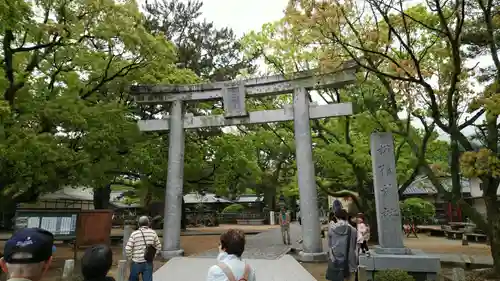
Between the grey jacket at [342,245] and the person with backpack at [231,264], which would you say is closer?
the person with backpack at [231,264]

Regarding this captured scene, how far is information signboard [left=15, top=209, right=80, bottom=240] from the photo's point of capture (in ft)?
32.4

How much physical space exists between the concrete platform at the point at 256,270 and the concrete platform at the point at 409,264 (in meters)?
1.46

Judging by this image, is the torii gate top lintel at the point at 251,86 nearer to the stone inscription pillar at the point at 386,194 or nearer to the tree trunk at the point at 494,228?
the stone inscription pillar at the point at 386,194

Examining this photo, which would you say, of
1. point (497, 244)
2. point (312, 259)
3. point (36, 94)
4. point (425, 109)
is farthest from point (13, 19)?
point (497, 244)

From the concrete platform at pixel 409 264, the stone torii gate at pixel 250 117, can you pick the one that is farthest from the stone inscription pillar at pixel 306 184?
the concrete platform at pixel 409 264

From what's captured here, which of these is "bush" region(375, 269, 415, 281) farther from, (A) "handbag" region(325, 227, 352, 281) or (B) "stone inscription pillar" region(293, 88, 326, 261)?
(B) "stone inscription pillar" region(293, 88, 326, 261)

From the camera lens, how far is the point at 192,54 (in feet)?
71.4

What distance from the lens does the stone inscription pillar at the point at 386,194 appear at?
27.3ft

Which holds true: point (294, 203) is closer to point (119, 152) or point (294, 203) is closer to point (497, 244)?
point (119, 152)

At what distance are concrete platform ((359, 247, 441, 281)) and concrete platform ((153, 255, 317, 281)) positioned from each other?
146cm

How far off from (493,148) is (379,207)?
3.51 metres

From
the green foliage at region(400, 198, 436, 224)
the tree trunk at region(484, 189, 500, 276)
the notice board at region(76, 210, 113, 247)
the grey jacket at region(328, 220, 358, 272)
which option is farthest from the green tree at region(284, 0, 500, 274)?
the green foliage at region(400, 198, 436, 224)

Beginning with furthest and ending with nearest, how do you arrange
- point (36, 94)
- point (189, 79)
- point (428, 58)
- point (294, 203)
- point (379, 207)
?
point (294, 203), point (189, 79), point (428, 58), point (36, 94), point (379, 207)

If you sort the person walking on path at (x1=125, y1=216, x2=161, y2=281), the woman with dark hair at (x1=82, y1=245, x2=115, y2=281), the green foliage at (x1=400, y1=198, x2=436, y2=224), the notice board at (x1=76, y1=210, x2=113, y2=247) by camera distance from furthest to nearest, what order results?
the green foliage at (x1=400, y1=198, x2=436, y2=224) < the notice board at (x1=76, y1=210, x2=113, y2=247) < the person walking on path at (x1=125, y1=216, x2=161, y2=281) < the woman with dark hair at (x1=82, y1=245, x2=115, y2=281)
